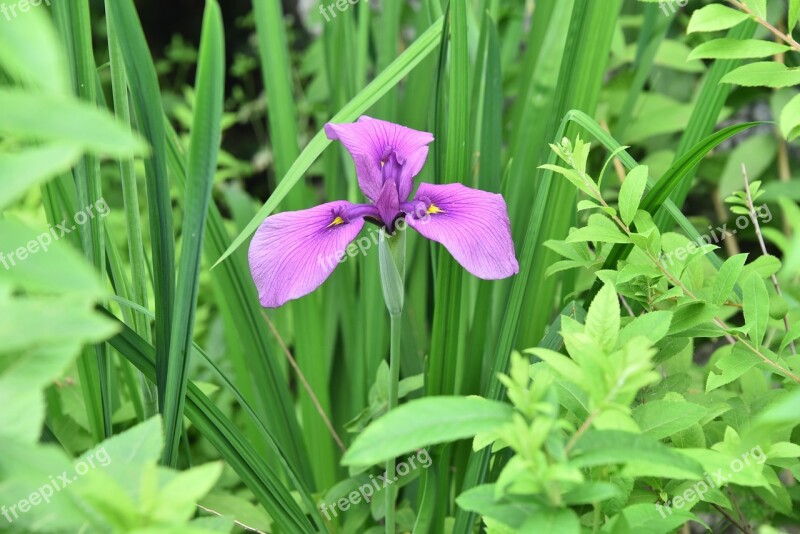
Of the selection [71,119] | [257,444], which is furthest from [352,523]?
[71,119]

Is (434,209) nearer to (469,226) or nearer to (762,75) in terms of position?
(469,226)

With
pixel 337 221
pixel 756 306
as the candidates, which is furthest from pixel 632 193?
pixel 337 221

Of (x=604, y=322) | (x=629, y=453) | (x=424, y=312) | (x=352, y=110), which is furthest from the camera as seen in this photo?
(x=424, y=312)

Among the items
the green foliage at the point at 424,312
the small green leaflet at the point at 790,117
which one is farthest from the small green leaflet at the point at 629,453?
the small green leaflet at the point at 790,117

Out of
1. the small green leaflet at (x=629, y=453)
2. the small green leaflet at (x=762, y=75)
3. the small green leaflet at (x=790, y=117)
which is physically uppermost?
the small green leaflet at (x=762, y=75)

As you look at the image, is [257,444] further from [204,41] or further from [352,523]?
[204,41]

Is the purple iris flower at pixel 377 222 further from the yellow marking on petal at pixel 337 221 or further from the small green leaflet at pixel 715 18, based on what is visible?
the small green leaflet at pixel 715 18
